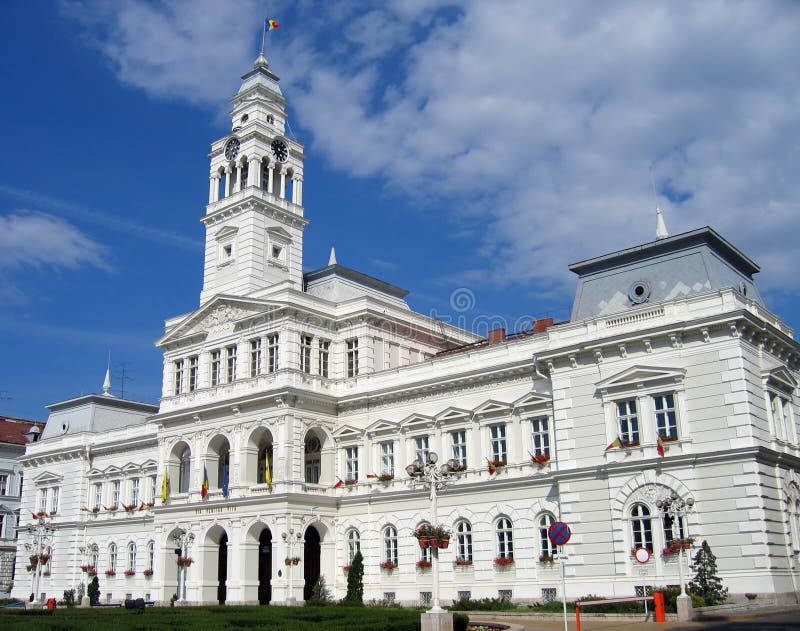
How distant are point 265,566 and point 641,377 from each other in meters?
25.5

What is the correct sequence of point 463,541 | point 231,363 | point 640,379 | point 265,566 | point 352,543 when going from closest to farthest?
point 640,379
point 463,541
point 352,543
point 265,566
point 231,363

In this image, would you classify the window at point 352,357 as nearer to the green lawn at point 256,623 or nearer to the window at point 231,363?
the window at point 231,363

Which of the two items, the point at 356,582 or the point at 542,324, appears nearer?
the point at 356,582

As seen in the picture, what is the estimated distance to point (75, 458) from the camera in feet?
223

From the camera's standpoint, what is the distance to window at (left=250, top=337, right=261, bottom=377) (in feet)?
168

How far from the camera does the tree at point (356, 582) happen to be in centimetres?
4475

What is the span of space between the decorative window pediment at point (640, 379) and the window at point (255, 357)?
21583mm

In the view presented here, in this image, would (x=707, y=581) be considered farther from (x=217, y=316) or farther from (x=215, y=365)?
(x=217, y=316)

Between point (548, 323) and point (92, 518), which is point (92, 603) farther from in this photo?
point (548, 323)

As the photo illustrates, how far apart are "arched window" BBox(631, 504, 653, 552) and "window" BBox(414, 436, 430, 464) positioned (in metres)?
13.5

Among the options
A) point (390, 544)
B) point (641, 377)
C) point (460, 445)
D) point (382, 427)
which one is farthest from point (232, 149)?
point (641, 377)

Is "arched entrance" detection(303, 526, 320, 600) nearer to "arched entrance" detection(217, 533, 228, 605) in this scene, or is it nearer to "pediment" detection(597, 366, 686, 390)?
"arched entrance" detection(217, 533, 228, 605)

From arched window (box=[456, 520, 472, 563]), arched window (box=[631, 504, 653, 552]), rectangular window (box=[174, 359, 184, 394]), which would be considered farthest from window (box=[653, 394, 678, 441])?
rectangular window (box=[174, 359, 184, 394])

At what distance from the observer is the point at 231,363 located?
5288 centimetres
